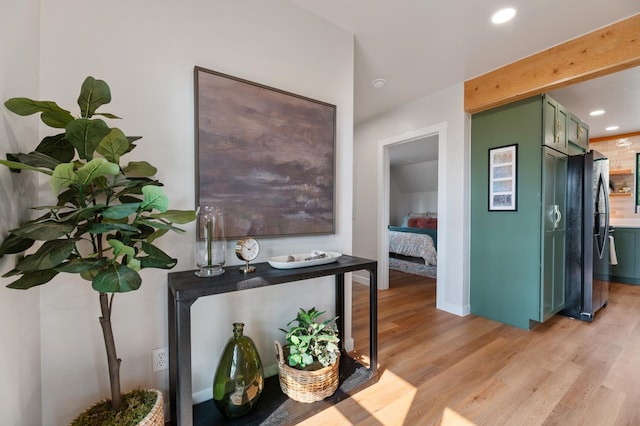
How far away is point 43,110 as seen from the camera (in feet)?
2.91

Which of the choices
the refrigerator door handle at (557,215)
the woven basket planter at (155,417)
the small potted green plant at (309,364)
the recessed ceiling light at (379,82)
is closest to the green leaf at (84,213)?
the woven basket planter at (155,417)

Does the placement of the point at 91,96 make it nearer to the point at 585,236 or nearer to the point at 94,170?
the point at 94,170

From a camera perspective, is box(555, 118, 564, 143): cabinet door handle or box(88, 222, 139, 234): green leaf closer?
box(88, 222, 139, 234): green leaf

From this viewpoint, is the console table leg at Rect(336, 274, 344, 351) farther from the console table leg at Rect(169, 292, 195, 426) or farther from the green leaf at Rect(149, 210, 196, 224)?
the green leaf at Rect(149, 210, 196, 224)

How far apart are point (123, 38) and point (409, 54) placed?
2.14 metres

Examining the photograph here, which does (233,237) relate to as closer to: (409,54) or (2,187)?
(2,187)

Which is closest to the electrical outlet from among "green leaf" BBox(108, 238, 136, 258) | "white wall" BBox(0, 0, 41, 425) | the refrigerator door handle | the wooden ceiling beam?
"white wall" BBox(0, 0, 41, 425)

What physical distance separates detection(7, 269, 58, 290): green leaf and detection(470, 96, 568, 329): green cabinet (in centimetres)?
328

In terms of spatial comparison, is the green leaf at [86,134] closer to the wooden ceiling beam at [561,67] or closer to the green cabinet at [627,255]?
the wooden ceiling beam at [561,67]

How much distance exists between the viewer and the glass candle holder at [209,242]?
139 centimetres

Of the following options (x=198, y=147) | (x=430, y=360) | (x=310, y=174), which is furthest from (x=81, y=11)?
(x=430, y=360)

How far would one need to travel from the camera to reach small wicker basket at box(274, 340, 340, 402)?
1.52m

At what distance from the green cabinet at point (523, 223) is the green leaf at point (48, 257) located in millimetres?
3223

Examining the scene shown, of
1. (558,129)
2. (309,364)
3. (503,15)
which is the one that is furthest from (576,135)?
(309,364)
